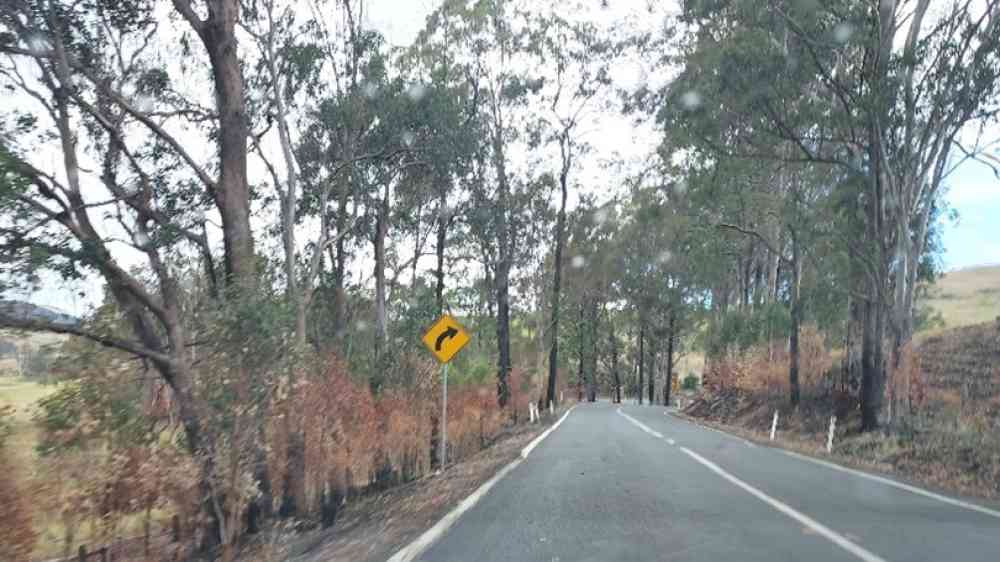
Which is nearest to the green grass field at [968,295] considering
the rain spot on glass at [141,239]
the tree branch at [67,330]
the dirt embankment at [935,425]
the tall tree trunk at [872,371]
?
the dirt embankment at [935,425]

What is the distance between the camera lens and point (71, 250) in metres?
11.5

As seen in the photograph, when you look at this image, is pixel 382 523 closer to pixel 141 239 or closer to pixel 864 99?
pixel 141 239

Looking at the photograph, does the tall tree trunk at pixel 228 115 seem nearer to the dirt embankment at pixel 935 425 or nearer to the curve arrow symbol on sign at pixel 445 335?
the curve arrow symbol on sign at pixel 445 335

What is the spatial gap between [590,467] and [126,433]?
344 inches

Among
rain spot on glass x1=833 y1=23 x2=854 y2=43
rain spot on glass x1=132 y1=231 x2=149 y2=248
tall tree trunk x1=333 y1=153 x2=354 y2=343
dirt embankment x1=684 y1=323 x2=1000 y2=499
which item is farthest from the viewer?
tall tree trunk x1=333 y1=153 x2=354 y2=343

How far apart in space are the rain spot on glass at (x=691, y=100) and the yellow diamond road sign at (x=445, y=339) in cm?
764

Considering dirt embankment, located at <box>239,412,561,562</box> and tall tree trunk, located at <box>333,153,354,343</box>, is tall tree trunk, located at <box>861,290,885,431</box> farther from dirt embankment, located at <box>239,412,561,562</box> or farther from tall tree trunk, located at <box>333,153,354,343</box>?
tall tree trunk, located at <box>333,153,354,343</box>

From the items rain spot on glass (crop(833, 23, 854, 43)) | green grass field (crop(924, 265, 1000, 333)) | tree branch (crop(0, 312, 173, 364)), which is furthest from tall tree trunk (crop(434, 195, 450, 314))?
green grass field (crop(924, 265, 1000, 333))

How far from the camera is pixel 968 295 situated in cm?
8281

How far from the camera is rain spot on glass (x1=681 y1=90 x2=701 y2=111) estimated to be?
20406 mm

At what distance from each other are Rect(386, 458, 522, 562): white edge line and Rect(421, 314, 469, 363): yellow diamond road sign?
147 inches

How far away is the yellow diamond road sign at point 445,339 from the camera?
17.3 meters

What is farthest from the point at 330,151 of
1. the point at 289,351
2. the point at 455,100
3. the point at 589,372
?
the point at 589,372

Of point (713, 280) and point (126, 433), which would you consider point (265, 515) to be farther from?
point (713, 280)
